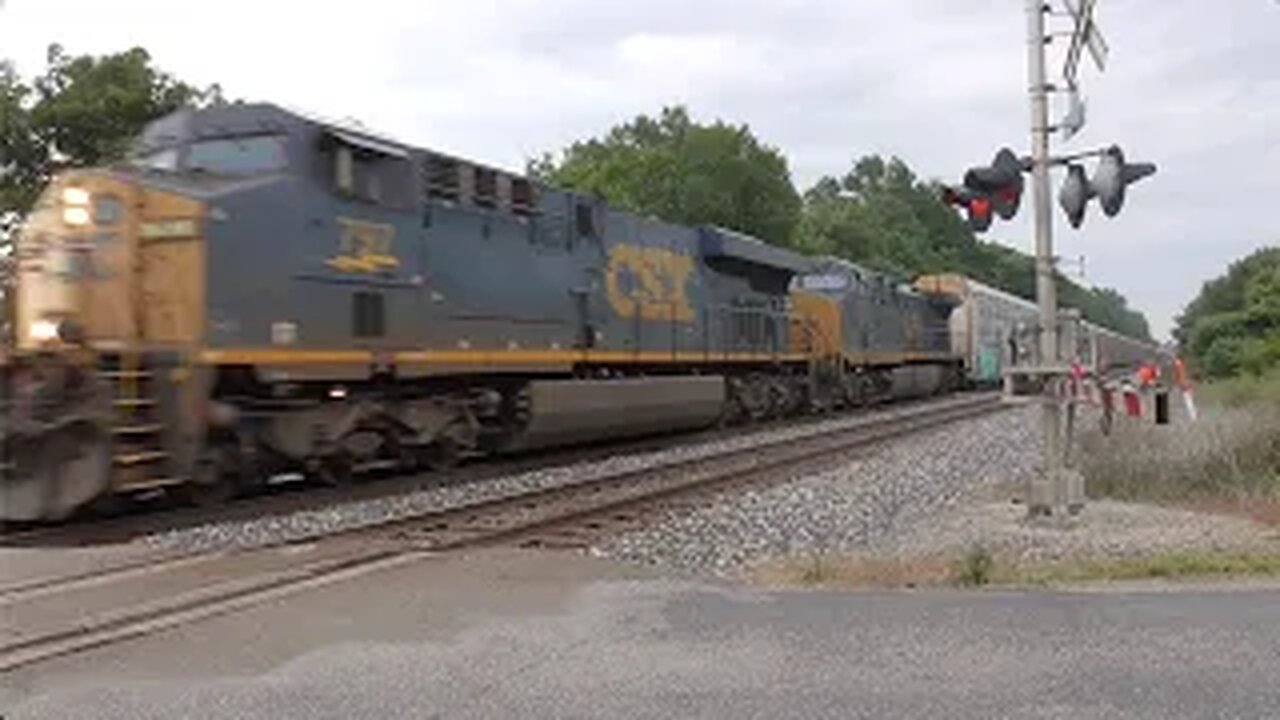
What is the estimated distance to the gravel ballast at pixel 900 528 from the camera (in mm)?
8883

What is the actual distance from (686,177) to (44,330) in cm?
6282

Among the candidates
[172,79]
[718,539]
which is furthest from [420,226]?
[172,79]

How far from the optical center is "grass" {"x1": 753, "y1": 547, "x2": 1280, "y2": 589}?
25.0 feet

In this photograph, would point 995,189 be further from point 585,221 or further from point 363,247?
point 585,221

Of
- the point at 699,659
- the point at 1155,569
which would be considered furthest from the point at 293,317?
the point at 1155,569

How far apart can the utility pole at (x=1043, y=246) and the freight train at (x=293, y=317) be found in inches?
255

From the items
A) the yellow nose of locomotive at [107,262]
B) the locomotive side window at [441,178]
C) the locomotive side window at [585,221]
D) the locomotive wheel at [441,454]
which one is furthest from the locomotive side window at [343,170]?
the locomotive side window at [585,221]

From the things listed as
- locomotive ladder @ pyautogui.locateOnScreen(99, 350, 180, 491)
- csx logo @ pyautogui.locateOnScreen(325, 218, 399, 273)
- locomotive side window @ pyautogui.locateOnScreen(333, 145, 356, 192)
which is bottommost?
locomotive ladder @ pyautogui.locateOnScreen(99, 350, 180, 491)

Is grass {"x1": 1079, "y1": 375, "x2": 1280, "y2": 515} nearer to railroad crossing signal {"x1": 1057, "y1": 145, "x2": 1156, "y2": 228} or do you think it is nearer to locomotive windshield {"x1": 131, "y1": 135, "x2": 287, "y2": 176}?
railroad crossing signal {"x1": 1057, "y1": 145, "x2": 1156, "y2": 228}

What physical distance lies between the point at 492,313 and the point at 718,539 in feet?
20.1

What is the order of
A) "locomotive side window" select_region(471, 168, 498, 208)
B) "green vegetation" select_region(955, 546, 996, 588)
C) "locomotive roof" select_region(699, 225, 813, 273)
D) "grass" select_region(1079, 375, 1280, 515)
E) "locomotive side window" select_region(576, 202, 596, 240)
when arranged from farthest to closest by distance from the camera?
"locomotive roof" select_region(699, 225, 813, 273)
"locomotive side window" select_region(576, 202, 596, 240)
"locomotive side window" select_region(471, 168, 498, 208)
"grass" select_region(1079, 375, 1280, 515)
"green vegetation" select_region(955, 546, 996, 588)

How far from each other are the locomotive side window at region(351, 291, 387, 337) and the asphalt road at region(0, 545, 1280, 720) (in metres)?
5.74

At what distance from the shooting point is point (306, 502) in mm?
12062

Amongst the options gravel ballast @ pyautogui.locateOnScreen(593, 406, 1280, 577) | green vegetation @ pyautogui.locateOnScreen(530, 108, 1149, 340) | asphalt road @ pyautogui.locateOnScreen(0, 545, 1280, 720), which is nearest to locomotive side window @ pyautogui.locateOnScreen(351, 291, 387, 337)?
gravel ballast @ pyautogui.locateOnScreen(593, 406, 1280, 577)
